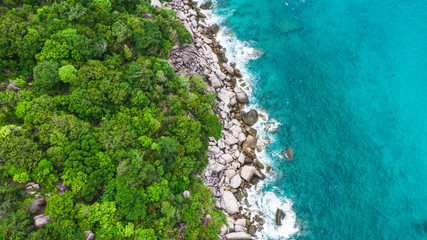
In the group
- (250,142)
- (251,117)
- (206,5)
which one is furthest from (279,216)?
(206,5)

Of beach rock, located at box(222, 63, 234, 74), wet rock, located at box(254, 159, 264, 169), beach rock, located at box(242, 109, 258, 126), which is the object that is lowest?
wet rock, located at box(254, 159, 264, 169)

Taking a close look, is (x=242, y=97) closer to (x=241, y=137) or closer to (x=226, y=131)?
(x=226, y=131)

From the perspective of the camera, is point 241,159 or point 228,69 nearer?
point 241,159

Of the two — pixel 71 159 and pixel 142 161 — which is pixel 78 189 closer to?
pixel 71 159

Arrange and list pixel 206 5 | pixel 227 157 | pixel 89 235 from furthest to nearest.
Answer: pixel 206 5
pixel 227 157
pixel 89 235

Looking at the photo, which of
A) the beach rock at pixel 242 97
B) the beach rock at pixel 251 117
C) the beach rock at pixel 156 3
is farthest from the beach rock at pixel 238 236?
the beach rock at pixel 156 3

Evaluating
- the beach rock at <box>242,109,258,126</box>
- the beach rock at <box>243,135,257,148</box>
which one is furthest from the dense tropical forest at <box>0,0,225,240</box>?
the beach rock at <box>242,109,258,126</box>

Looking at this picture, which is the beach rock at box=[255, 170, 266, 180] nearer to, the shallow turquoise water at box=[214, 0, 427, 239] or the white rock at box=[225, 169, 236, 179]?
the shallow turquoise water at box=[214, 0, 427, 239]

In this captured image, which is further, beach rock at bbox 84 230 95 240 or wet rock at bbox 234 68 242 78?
wet rock at bbox 234 68 242 78
